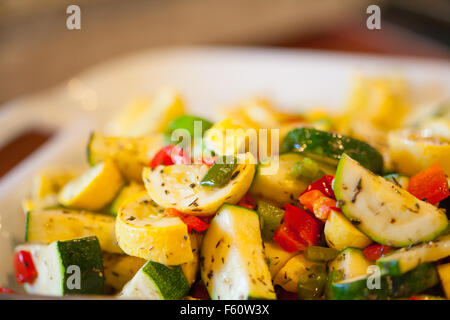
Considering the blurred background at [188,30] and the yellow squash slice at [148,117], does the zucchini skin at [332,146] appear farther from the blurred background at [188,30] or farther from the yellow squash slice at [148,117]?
the blurred background at [188,30]

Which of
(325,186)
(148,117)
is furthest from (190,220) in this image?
(148,117)

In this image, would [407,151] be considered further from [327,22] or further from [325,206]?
[327,22]

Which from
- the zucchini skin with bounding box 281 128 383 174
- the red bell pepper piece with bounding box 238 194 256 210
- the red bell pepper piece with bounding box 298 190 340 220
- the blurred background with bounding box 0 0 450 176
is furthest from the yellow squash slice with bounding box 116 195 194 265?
the blurred background with bounding box 0 0 450 176

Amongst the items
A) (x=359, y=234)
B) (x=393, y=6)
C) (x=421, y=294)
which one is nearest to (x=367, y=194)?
(x=359, y=234)

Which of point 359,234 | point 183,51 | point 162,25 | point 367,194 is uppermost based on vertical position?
point 162,25

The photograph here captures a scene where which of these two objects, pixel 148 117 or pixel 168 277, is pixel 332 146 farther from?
pixel 148 117

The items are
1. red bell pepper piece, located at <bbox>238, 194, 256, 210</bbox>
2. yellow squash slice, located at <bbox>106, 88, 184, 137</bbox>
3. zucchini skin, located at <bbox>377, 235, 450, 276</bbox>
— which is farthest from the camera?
yellow squash slice, located at <bbox>106, 88, 184, 137</bbox>

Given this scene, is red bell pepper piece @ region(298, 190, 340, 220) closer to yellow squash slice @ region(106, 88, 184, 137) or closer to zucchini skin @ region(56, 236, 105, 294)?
zucchini skin @ region(56, 236, 105, 294)
